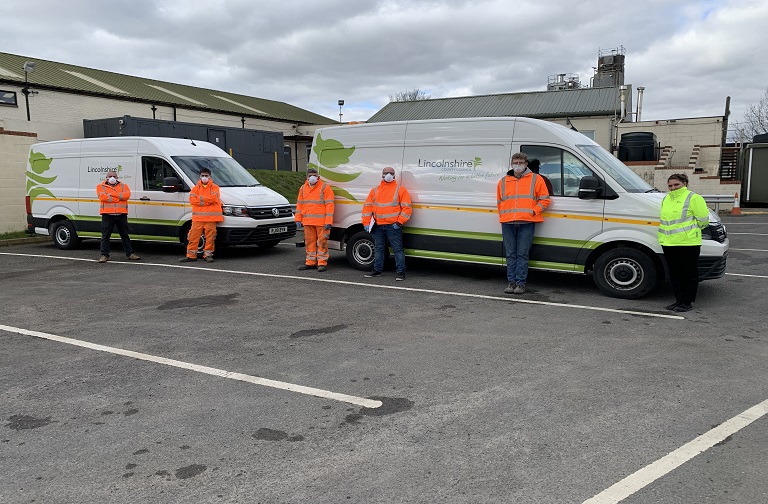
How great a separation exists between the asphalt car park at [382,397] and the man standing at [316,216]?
1843 mm

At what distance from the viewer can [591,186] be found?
298 inches

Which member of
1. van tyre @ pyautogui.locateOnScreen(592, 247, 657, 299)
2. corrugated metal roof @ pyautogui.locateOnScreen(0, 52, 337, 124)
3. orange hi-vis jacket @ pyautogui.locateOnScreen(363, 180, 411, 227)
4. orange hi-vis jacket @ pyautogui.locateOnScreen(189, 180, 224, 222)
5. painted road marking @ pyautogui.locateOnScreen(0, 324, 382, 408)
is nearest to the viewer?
painted road marking @ pyautogui.locateOnScreen(0, 324, 382, 408)

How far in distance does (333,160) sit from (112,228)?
4.67m

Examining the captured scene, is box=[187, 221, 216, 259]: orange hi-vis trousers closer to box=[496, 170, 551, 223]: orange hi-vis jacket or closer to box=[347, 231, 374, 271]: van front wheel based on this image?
box=[347, 231, 374, 271]: van front wheel

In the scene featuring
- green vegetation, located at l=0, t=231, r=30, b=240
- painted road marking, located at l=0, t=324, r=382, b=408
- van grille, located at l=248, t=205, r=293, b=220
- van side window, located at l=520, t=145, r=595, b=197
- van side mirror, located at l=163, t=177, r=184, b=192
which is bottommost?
painted road marking, located at l=0, t=324, r=382, b=408

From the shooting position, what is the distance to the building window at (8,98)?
91.5 feet

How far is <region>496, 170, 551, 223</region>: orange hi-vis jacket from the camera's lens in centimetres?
764

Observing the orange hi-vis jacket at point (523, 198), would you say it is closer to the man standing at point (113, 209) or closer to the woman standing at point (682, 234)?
the woman standing at point (682, 234)

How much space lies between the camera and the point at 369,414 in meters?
4.00

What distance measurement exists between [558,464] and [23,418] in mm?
3532

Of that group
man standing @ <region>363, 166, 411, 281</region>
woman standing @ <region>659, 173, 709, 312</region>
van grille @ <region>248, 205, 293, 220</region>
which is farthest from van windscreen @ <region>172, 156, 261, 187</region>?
woman standing @ <region>659, 173, 709, 312</region>

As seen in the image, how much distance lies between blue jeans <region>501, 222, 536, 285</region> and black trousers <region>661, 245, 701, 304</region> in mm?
1673

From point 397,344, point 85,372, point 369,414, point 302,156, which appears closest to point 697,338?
point 397,344

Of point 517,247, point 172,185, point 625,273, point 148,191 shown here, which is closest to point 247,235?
point 172,185
